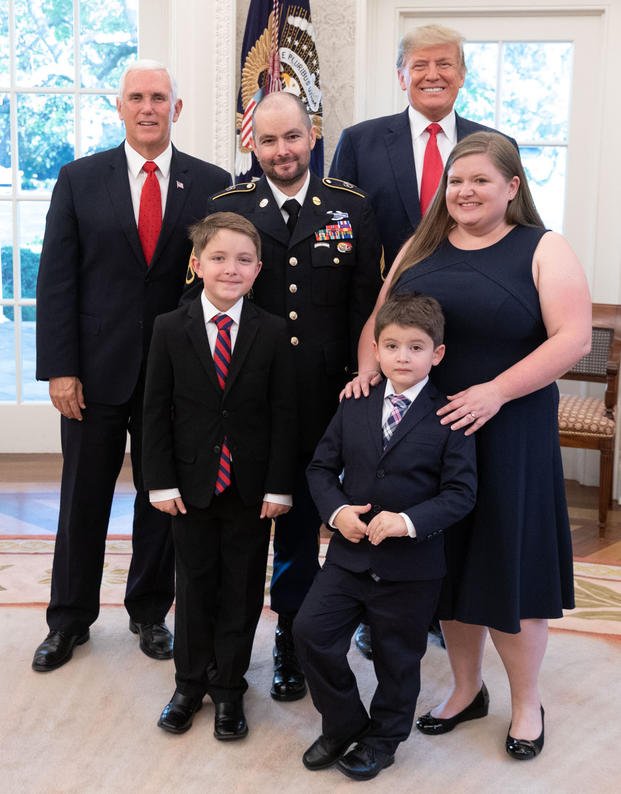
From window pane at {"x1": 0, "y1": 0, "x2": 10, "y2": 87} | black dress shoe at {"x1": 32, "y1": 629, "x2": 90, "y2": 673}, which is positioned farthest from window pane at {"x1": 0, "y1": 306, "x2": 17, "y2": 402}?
black dress shoe at {"x1": 32, "y1": 629, "x2": 90, "y2": 673}

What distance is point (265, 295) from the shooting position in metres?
2.35

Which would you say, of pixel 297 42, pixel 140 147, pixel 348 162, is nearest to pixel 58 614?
pixel 140 147

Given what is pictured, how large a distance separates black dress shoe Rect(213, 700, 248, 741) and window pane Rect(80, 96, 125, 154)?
3.12 meters

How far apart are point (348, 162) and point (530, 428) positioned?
1.02 metres

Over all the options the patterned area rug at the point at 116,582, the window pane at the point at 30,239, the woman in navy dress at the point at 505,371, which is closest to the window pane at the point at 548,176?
the patterned area rug at the point at 116,582

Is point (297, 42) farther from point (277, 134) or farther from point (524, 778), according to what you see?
point (524, 778)

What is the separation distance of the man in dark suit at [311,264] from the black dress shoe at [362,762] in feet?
1.22

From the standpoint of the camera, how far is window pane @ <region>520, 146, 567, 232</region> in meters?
4.49

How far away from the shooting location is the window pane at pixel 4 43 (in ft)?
15.0

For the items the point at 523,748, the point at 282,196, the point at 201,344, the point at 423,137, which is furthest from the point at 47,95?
the point at 523,748

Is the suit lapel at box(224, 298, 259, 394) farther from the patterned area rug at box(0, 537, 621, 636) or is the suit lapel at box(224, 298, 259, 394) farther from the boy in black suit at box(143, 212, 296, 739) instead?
the patterned area rug at box(0, 537, 621, 636)

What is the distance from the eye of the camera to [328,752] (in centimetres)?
212

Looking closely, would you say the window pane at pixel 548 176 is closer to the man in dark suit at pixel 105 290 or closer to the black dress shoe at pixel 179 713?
the man in dark suit at pixel 105 290

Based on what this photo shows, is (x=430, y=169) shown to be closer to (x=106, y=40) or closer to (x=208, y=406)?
(x=208, y=406)
